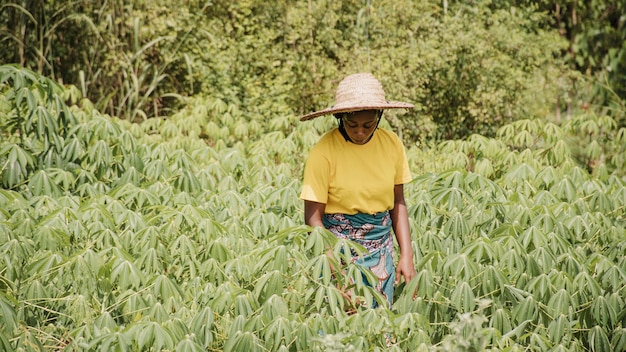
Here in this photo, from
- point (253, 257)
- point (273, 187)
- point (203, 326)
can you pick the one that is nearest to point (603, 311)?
point (253, 257)

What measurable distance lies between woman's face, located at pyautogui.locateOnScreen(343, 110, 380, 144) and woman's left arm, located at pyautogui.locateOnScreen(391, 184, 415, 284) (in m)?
0.25

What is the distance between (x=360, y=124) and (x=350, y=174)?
0.16 metres

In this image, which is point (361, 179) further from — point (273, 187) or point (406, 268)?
point (273, 187)

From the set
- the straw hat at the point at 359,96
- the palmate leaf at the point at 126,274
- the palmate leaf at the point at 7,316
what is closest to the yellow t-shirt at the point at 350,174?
the straw hat at the point at 359,96

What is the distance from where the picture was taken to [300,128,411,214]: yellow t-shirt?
246 centimetres

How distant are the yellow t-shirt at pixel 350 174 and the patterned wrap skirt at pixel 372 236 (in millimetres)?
32

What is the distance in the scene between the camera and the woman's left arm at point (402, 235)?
8.59 feet

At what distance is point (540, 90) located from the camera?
614cm

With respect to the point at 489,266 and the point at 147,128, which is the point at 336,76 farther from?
the point at 489,266

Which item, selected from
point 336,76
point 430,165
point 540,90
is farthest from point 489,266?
point 540,90

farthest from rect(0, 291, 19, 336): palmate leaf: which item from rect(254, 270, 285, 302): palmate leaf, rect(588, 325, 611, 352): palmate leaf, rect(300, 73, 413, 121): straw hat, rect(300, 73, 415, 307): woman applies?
rect(588, 325, 611, 352): palmate leaf

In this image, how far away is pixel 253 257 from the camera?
2.63m

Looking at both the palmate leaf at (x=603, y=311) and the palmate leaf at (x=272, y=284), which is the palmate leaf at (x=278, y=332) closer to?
the palmate leaf at (x=272, y=284)

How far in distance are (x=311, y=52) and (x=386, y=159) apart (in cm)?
357
